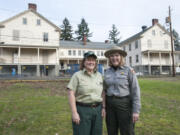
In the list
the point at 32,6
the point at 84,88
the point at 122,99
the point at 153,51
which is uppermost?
the point at 32,6

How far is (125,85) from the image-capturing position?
246 cm

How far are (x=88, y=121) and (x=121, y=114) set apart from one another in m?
0.58

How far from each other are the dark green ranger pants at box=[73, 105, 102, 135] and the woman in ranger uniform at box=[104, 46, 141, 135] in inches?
12.8

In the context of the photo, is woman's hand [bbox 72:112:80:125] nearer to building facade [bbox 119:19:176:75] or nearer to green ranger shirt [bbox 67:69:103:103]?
green ranger shirt [bbox 67:69:103:103]

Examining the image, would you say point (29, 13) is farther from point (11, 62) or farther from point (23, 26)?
point (11, 62)

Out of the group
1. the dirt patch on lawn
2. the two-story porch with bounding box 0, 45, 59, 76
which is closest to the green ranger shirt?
the dirt patch on lawn

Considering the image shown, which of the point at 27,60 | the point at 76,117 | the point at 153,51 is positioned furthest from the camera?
the point at 153,51

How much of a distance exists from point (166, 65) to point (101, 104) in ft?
114

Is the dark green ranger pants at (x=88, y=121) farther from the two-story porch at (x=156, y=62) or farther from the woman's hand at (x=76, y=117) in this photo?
the two-story porch at (x=156, y=62)

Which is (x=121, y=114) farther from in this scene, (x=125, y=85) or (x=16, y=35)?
(x=16, y=35)

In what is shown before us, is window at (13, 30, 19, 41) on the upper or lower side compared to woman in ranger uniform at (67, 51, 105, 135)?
upper

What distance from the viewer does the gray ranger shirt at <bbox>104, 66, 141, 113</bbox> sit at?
94.9 inches

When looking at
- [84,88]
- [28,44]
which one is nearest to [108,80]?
[84,88]

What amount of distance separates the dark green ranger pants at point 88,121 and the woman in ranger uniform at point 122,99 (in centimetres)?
32
